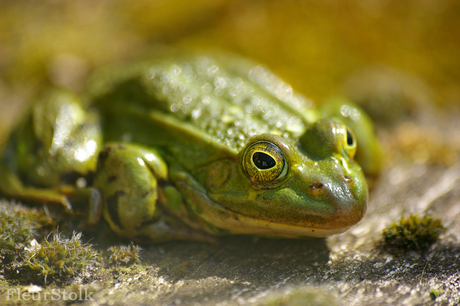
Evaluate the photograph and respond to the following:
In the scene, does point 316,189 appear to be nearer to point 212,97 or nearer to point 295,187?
point 295,187

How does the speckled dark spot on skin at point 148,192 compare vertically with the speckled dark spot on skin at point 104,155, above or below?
below

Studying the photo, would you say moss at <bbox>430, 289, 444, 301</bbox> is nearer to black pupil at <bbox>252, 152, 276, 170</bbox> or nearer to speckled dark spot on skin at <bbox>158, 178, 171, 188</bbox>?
black pupil at <bbox>252, 152, 276, 170</bbox>

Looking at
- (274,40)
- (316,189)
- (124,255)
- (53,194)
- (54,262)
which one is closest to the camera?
(316,189)

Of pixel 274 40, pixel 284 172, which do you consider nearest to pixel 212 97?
pixel 284 172

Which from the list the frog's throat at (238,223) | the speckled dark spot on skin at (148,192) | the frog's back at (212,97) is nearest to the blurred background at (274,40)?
the frog's back at (212,97)

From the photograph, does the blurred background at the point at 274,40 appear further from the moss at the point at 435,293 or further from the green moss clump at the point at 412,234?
the moss at the point at 435,293

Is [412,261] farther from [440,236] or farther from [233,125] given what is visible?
[233,125]

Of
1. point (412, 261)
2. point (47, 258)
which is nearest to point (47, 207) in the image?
point (47, 258)
